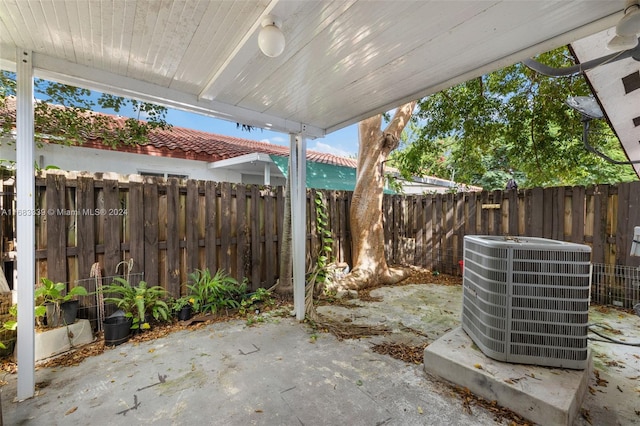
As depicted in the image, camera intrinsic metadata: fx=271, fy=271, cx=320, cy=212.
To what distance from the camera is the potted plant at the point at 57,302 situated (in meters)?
2.58

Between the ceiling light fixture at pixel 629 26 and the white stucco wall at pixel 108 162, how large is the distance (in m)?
6.81

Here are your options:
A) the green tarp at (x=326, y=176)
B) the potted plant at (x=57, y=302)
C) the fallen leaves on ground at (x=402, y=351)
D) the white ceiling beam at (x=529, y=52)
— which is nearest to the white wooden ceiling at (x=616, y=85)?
the white ceiling beam at (x=529, y=52)

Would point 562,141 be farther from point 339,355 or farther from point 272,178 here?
point 272,178

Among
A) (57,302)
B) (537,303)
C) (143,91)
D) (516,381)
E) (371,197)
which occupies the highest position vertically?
(143,91)

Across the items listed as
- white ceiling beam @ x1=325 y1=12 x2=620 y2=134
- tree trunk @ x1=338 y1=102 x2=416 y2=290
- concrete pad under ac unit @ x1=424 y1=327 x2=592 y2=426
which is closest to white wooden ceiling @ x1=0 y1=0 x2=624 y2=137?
white ceiling beam @ x1=325 y1=12 x2=620 y2=134

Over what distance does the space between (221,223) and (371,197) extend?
9.40ft

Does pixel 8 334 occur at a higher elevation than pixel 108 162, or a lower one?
lower

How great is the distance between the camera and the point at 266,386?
6.90 feet

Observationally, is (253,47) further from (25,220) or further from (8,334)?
(8,334)

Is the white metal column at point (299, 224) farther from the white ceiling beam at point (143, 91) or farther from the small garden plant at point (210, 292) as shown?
the small garden plant at point (210, 292)

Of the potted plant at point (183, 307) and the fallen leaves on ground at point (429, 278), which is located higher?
the potted plant at point (183, 307)

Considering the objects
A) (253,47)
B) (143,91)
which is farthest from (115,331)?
(253,47)

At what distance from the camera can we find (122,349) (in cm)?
270

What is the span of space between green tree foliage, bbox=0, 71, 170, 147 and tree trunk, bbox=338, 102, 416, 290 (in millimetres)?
3515
